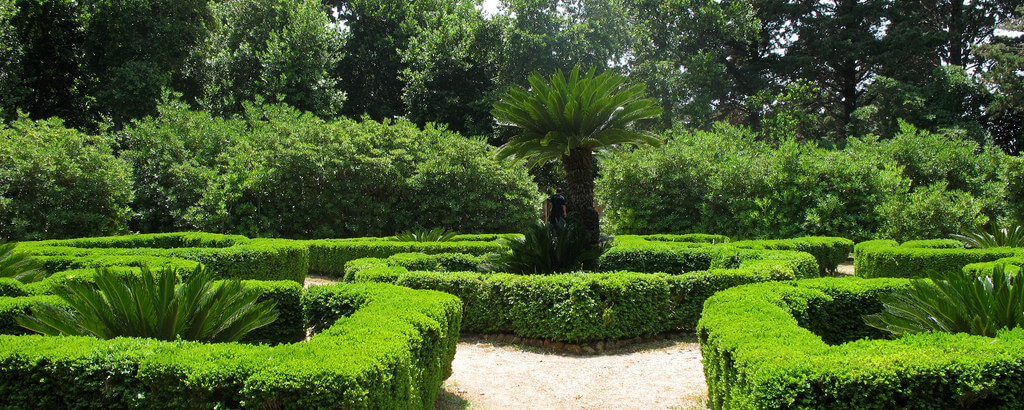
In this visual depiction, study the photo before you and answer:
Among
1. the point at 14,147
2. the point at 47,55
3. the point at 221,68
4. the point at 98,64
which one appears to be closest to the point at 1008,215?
the point at 14,147

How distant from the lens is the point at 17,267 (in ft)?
22.3

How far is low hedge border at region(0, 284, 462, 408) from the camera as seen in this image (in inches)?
110

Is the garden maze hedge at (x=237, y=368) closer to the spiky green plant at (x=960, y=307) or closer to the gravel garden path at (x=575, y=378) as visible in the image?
the gravel garden path at (x=575, y=378)

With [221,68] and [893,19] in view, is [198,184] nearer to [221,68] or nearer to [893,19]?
[221,68]

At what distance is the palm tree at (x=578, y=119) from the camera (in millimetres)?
10664

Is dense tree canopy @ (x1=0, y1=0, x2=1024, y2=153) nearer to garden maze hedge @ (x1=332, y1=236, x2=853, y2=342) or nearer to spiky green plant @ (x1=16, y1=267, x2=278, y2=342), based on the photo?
garden maze hedge @ (x1=332, y1=236, x2=853, y2=342)

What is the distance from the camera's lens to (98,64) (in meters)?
20.9

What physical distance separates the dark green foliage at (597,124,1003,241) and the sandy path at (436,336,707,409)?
30.9 ft

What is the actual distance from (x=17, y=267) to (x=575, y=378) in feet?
22.0

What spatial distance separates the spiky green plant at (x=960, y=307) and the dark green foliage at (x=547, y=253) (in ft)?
16.1

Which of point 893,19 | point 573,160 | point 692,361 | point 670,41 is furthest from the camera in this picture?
point 670,41

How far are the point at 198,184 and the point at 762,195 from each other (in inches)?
608

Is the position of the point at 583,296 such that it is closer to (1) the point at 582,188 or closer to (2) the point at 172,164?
(1) the point at 582,188

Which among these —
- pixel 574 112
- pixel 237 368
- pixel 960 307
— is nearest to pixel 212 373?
pixel 237 368
